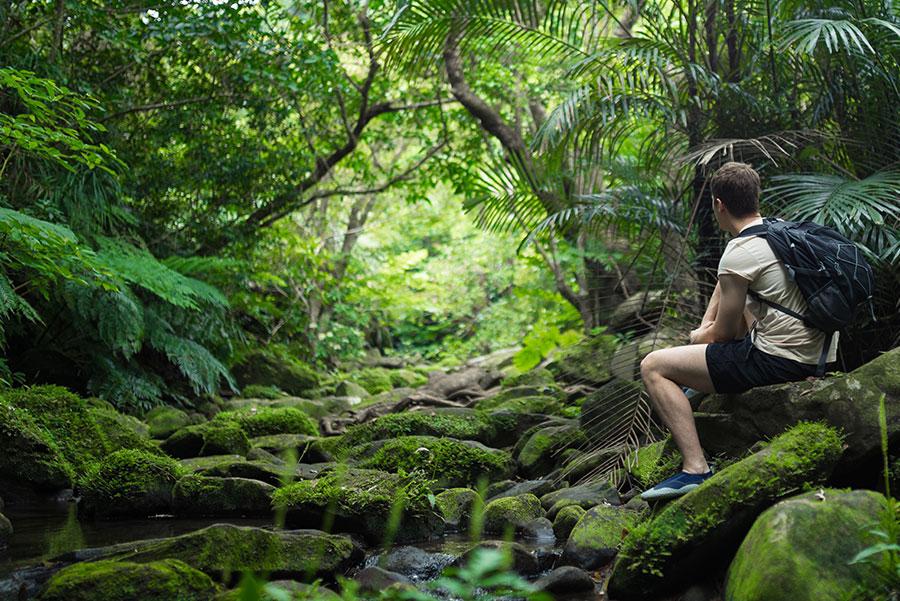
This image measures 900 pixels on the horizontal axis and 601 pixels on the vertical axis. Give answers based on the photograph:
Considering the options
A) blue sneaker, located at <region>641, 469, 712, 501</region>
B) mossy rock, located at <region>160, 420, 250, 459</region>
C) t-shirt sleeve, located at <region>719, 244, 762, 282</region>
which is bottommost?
blue sneaker, located at <region>641, 469, 712, 501</region>

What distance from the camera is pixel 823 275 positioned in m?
A: 3.83

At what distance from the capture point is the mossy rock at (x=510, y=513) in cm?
477

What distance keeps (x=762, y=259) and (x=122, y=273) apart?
6257 mm

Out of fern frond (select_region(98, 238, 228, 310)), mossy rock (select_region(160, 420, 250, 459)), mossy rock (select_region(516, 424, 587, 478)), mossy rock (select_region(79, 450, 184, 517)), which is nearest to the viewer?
mossy rock (select_region(79, 450, 184, 517))

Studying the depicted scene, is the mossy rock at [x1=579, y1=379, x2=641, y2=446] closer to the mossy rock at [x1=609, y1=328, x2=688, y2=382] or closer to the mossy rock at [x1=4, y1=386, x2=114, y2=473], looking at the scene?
the mossy rock at [x1=609, y1=328, x2=688, y2=382]

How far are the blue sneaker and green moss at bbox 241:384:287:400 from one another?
7793 mm

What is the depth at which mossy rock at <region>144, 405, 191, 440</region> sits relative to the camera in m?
7.64

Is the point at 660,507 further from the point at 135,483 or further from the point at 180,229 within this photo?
the point at 180,229

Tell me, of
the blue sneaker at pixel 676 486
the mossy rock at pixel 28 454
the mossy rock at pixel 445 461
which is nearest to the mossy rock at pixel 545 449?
the mossy rock at pixel 445 461

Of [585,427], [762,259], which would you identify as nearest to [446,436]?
[585,427]

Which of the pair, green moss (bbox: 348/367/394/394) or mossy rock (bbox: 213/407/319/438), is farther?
green moss (bbox: 348/367/394/394)

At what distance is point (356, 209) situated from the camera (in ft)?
54.9

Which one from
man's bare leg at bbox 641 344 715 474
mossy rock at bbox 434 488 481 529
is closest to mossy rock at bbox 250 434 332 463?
mossy rock at bbox 434 488 481 529

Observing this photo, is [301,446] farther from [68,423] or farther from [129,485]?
[129,485]
